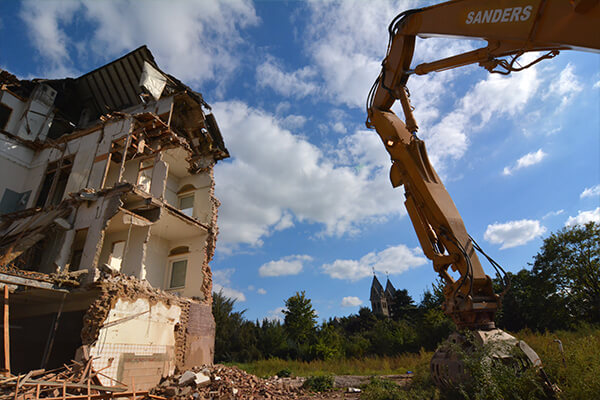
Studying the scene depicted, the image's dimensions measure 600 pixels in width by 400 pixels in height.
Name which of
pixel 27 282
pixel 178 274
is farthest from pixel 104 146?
pixel 27 282

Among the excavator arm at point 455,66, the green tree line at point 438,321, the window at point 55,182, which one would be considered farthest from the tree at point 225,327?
the excavator arm at point 455,66

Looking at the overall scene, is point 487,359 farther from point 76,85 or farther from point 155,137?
point 76,85

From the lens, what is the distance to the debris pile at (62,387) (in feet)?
21.2

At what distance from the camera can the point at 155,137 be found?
14.6m

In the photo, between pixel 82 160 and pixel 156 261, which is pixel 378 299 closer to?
pixel 156 261

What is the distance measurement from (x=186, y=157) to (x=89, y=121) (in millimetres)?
6732

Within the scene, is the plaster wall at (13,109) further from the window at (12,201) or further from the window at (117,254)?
the window at (117,254)

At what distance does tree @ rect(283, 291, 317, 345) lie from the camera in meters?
25.8

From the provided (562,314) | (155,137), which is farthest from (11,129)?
(562,314)

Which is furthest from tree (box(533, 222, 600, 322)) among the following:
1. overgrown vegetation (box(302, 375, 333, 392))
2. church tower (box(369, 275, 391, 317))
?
church tower (box(369, 275, 391, 317))

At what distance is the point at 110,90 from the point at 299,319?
21367mm

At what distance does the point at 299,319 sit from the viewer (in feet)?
89.9

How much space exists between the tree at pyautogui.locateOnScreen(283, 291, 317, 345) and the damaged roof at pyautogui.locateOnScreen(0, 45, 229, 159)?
16.0m

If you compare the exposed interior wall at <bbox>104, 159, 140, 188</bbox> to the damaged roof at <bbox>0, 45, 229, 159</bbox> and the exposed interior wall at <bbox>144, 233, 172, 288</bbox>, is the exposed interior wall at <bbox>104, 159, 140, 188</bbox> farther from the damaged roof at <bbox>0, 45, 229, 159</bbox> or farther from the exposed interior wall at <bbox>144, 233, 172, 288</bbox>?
the damaged roof at <bbox>0, 45, 229, 159</bbox>
